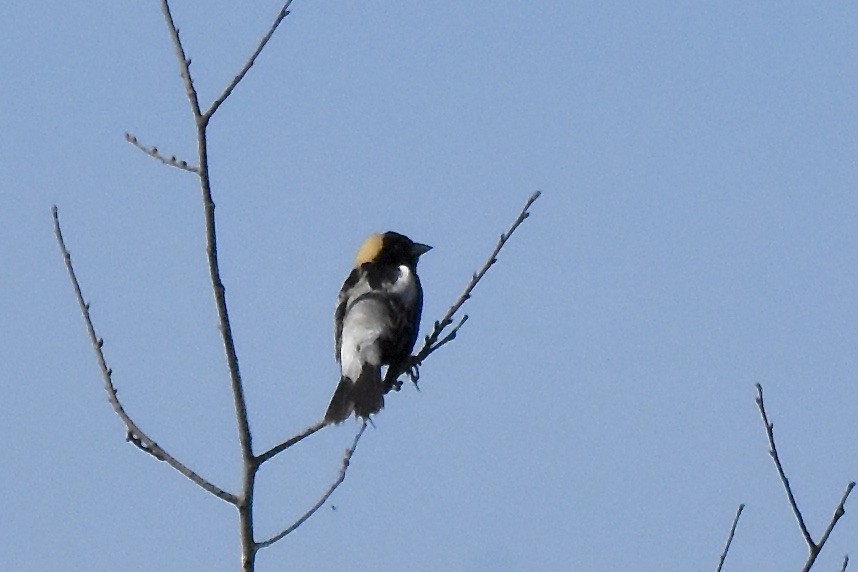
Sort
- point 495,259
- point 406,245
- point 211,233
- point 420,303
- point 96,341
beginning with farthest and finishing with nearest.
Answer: point 406,245 < point 420,303 < point 495,259 < point 96,341 < point 211,233

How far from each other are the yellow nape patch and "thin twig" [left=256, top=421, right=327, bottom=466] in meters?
3.61

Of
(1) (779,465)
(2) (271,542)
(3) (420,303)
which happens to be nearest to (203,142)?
(2) (271,542)

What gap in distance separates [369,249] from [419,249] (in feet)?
0.99

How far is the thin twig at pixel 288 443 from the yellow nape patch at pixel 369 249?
361 centimetres

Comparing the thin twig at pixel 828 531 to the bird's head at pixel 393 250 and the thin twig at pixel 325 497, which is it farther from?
the bird's head at pixel 393 250

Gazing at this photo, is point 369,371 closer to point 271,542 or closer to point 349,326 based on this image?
point 349,326

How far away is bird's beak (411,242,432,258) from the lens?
25.7ft

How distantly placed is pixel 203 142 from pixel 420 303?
143 inches

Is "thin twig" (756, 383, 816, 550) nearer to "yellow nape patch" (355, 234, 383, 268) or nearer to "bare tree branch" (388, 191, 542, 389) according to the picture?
"bare tree branch" (388, 191, 542, 389)

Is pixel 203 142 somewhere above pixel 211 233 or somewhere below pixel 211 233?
above

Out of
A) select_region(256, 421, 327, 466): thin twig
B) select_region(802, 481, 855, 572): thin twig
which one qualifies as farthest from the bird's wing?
select_region(802, 481, 855, 572): thin twig

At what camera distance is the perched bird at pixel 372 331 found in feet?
19.3

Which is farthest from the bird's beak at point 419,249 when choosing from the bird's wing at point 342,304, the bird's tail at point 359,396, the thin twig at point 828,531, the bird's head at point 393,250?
the thin twig at point 828,531

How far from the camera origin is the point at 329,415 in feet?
17.9
